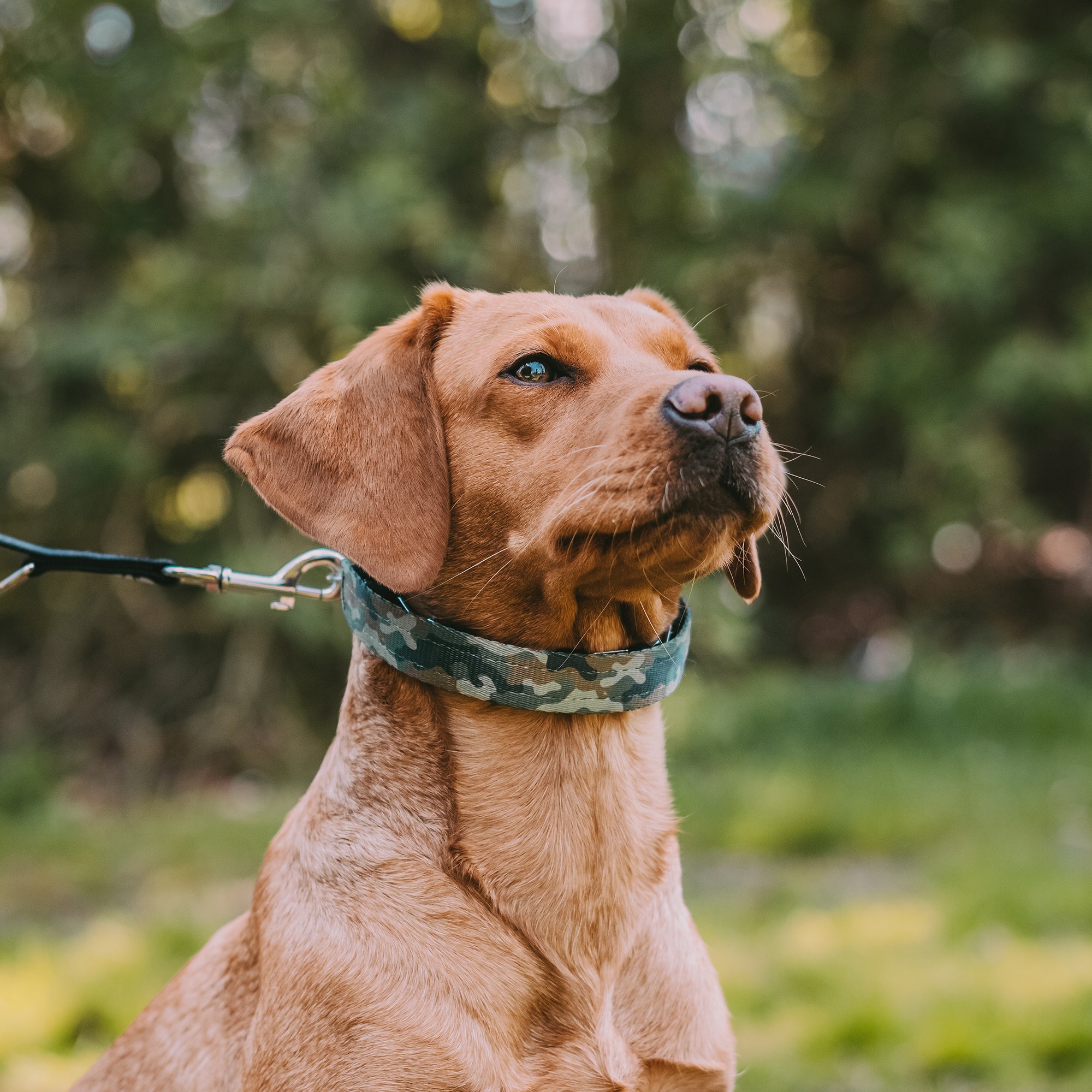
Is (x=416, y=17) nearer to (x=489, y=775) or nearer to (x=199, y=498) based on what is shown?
(x=199, y=498)

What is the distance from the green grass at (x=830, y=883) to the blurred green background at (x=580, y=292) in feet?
0.15

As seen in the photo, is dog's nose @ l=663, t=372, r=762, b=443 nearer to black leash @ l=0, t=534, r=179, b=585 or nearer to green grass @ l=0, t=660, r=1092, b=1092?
black leash @ l=0, t=534, r=179, b=585

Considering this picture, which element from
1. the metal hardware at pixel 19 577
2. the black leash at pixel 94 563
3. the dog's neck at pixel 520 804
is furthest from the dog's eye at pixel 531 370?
the metal hardware at pixel 19 577

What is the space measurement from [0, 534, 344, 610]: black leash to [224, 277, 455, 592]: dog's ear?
34 cm

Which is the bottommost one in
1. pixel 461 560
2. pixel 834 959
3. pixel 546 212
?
pixel 834 959

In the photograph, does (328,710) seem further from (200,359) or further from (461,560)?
(461,560)

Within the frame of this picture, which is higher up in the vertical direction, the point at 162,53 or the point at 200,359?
the point at 162,53

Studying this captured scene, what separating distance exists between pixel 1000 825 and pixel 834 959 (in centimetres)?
205

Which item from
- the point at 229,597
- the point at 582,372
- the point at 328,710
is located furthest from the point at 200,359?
the point at 582,372

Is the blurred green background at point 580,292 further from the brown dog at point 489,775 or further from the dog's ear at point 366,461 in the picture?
the dog's ear at point 366,461

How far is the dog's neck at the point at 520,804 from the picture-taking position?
2105mm

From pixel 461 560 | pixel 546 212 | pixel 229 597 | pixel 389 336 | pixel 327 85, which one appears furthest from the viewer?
pixel 546 212

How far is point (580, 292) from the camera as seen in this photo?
30.3ft

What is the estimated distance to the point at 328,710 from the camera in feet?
27.5
